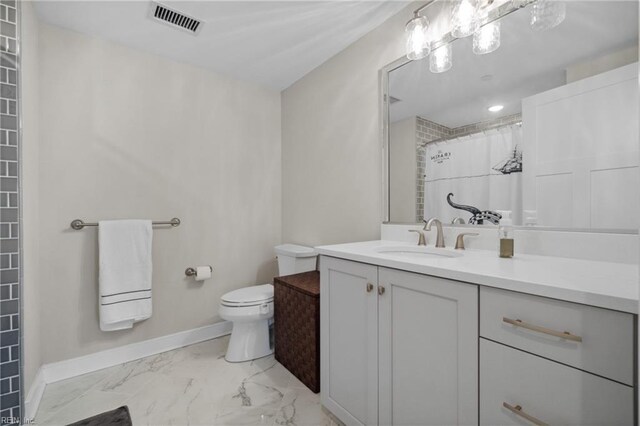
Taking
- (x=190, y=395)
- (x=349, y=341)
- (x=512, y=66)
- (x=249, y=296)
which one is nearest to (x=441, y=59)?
(x=512, y=66)

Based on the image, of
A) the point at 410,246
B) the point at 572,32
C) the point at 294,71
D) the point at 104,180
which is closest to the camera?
the point at 572,32

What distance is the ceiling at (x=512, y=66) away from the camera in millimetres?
1045

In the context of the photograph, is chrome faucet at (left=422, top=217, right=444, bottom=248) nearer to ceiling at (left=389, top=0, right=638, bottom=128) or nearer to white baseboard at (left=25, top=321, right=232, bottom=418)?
ceiling at (left=389, top=0, right=638, bottom=128)

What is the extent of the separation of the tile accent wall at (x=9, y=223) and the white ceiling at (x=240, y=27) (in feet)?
1.83

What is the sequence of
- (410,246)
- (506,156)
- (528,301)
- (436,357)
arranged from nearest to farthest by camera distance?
(528,301) → (436,357) → (506,156) → (410,246)

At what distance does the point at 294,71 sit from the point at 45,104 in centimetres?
174

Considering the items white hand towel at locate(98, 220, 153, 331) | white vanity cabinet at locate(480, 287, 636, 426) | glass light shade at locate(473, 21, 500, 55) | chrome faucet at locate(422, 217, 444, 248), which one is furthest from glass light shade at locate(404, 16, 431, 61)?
white hand towel at locate(98, 220, 153, 331)

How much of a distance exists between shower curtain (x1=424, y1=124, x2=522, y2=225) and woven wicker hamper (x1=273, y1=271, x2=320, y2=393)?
2.80ft

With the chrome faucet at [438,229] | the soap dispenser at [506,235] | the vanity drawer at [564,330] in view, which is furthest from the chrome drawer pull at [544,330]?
the chrome faucet at [438,229]

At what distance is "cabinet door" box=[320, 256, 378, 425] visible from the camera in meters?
1.19

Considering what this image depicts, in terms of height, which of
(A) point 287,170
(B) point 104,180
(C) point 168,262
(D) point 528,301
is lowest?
(C) point 168,262

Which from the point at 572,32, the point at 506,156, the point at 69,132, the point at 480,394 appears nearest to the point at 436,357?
the point at 480,394

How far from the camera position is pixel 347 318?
51.5 inches

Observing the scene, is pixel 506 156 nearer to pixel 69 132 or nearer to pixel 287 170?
pixel 287 170
